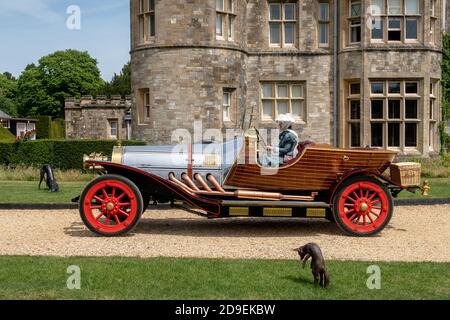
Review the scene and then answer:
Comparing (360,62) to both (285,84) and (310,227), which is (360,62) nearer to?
(285,84)

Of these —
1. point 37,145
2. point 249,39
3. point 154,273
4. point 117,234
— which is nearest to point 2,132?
point 37,145

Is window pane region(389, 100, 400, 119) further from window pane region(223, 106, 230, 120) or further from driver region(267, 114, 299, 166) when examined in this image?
driver region(267, 114, 299, 166)

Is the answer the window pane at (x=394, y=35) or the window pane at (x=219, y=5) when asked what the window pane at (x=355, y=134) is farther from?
the window pane at (x=219, y=5)

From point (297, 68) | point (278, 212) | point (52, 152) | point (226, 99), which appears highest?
point (297, 68)

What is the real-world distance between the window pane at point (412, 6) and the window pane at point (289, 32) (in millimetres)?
3705

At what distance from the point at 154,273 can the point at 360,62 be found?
613 inches

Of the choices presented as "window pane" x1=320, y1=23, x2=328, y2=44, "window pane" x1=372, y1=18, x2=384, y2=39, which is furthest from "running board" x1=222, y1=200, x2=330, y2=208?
"window pane" x1=320, y1=23, x2=328, y2=44

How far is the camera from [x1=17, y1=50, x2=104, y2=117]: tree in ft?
229

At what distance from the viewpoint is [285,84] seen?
2156cm

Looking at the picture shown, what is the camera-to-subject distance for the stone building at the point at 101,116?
149ft

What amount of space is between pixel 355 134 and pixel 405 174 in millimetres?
11553

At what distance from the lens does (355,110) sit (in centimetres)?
2112

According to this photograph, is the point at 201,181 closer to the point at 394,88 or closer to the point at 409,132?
the point at 394,88
